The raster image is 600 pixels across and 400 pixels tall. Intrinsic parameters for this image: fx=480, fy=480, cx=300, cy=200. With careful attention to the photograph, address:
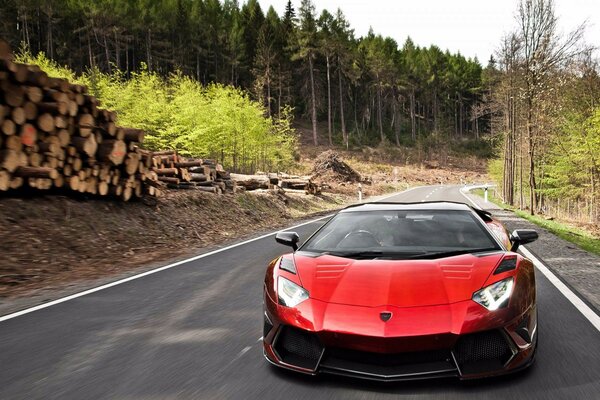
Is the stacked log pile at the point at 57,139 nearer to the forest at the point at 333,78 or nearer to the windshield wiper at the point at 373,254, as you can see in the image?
the windshield wiper at the point at 373,254

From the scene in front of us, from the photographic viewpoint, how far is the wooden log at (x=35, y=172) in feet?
29.3

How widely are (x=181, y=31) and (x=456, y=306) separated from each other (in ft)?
235

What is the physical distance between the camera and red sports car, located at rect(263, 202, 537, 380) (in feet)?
9.18

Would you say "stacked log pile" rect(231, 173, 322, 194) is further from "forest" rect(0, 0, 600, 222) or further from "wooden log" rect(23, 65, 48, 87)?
"wooden log" rect(23, 65, 48, 87)

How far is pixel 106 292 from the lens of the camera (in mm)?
6379

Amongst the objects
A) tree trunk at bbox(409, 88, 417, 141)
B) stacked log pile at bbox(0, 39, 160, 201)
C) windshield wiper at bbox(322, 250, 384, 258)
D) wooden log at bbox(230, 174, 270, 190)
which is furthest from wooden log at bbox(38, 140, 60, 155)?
tree trunk at bbox(409, 88, 417, 141)

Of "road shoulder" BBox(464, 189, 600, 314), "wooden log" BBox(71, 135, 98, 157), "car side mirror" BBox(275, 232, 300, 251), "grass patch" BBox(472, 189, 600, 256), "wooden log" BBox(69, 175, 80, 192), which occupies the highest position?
"wooden log" BBox(71, 135, 98, 157)

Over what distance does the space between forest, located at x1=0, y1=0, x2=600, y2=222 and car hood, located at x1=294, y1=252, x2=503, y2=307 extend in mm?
24164

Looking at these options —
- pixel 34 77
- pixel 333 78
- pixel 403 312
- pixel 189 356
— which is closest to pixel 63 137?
pixel 34 77

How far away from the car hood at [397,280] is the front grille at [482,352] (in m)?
0.25

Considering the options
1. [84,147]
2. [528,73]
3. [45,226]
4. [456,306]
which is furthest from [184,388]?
[528,73]

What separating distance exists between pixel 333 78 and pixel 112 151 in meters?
69.7

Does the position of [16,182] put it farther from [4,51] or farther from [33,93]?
[4,51]

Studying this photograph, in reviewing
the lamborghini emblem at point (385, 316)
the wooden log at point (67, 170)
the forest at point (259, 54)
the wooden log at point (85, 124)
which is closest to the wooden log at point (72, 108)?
the wooden log at point (85, 124)
